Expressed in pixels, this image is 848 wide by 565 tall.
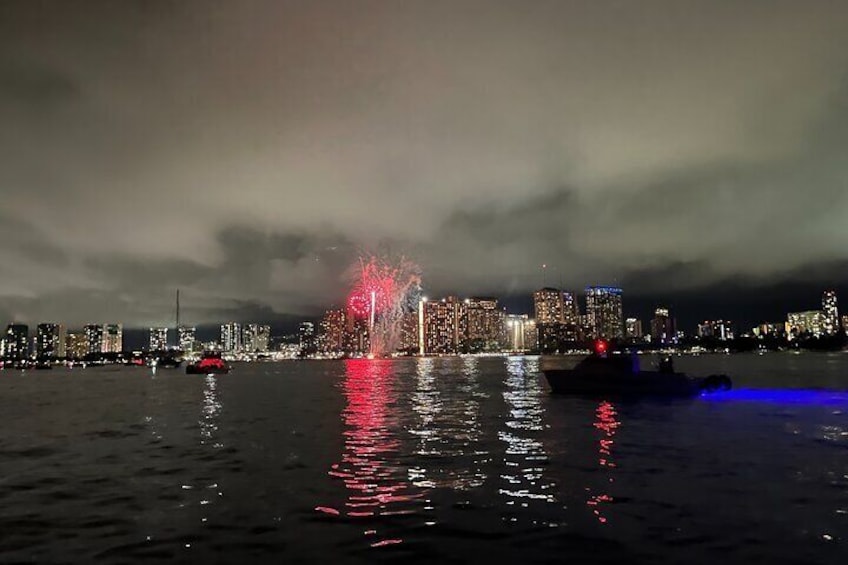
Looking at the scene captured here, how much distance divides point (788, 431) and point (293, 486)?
96.8ft

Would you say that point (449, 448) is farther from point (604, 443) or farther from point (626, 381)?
point (626, 381)

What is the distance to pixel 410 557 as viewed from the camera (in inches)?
513

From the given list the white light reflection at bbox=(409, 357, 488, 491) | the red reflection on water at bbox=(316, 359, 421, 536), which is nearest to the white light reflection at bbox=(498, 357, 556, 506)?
the white light reflection at bbox=(409, 357, 488, 491)

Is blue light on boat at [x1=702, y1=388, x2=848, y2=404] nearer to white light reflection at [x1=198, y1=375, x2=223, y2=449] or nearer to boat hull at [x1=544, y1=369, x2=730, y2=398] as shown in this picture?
boat hull at [x1=544, y1=369, x2=730, y2=398]

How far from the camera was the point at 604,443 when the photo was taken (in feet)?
100

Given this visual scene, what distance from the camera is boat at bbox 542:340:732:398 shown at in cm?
6132

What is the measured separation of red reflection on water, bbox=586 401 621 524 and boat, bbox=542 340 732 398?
6042mm

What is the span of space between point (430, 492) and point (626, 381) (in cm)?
4803

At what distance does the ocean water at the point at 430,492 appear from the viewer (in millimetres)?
13719

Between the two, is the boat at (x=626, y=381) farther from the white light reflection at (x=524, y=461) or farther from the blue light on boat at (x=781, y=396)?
the white light reflection at (x=524, y=461)

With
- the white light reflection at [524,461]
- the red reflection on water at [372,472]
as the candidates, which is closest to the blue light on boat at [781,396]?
the white light reflection at [524,461]

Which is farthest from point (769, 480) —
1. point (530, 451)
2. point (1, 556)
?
point (1, 556)

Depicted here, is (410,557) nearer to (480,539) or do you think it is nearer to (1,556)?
(480,539)

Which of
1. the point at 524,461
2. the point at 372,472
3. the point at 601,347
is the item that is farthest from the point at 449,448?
the point at 601,347
